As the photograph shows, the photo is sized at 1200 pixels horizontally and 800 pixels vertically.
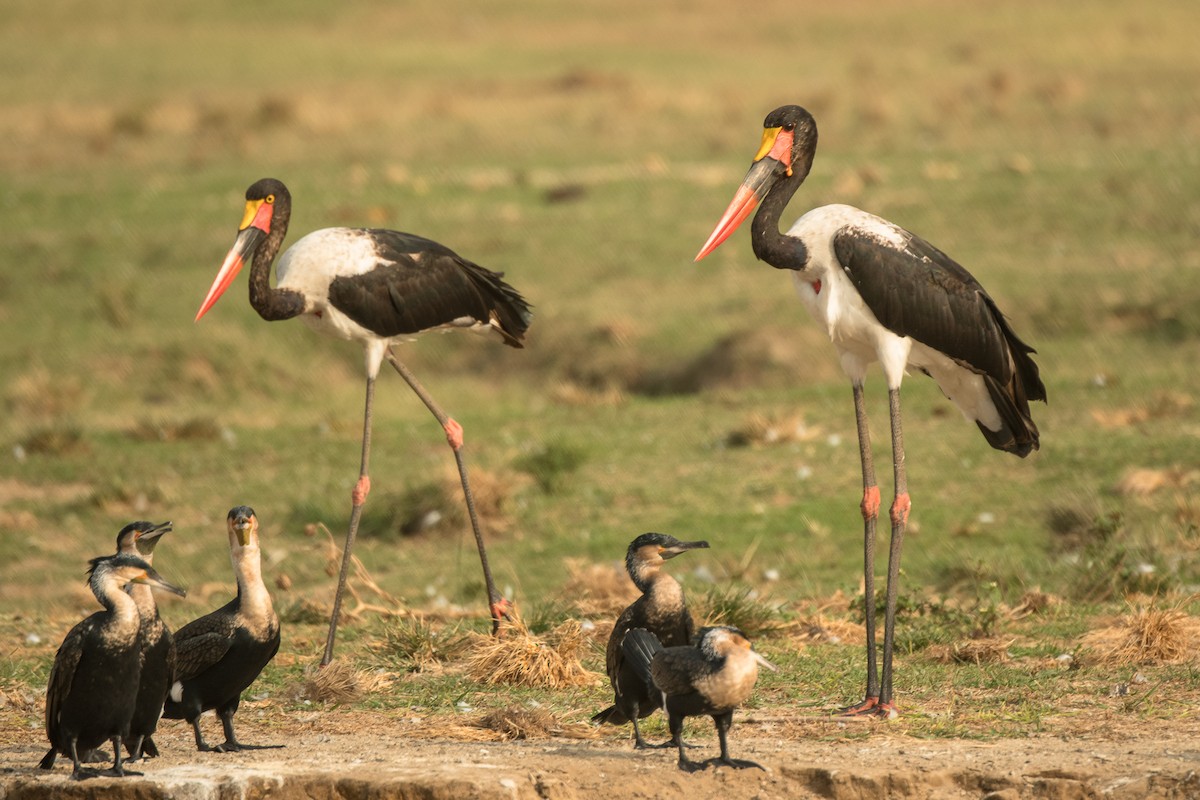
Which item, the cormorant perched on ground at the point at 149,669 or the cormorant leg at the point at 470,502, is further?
the cormorant leg at the point at 470,502

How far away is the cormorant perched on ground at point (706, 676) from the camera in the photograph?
5.52 m

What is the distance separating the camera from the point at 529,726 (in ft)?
21.4

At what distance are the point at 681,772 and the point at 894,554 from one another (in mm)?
1423

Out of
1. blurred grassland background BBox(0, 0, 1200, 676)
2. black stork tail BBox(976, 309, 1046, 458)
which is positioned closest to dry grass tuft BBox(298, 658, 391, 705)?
blurred grassland background BBox(0, 0, 1200, 676)

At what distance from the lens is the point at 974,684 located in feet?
23.7

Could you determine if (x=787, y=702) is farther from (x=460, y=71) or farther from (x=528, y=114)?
(x=460, y=71)

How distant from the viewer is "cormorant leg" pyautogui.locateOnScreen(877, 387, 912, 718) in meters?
6.61

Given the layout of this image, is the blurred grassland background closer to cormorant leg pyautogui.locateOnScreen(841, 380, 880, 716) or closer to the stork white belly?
cormorant leg pyautogui.locateOnScreen(841, 380, 880, 716)

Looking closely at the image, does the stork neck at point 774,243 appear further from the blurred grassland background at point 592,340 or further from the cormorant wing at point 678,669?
the blurred grassland background at point 592,340

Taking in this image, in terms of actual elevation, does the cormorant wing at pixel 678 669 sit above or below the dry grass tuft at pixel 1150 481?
below

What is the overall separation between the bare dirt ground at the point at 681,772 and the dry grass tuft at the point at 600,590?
218cm

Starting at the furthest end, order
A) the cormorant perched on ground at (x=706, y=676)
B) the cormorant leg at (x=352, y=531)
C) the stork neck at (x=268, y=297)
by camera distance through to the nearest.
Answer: the stork neck at (x=268, y=297) < the cormorant leg at (x=352, y=531) < the cormorant perched on ground at (x=706, y=676)

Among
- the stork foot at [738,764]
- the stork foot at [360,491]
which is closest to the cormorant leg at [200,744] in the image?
the stork foot at [738,764]

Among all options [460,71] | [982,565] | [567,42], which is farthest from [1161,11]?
[982,565]
